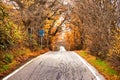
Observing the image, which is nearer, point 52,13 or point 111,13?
point 111,13

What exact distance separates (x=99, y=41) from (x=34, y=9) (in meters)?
14.4

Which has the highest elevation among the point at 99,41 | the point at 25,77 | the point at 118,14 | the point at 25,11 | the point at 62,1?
the point at 62,1

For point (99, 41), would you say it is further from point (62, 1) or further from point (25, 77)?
point (62, 1)

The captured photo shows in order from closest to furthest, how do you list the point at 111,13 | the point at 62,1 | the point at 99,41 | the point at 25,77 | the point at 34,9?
the point at 25,77 → the point at 111,13 → the point at 99,41 → the point at 34,9 → the point at 62,1

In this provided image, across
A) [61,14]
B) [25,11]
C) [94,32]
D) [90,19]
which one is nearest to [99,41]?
[94,32]

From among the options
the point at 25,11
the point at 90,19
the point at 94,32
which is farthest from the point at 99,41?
the point at 25,11

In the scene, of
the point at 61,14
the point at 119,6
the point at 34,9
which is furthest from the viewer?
the point at 61,14

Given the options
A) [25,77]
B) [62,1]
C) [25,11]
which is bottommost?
[25,77]

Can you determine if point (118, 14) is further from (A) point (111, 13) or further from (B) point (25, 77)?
(B) point (25, 77)

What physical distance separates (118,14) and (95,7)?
3653 millimetres

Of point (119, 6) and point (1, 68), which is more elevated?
point (119, 6)

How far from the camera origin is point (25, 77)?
1216 cm

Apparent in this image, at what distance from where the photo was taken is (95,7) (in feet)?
68.5

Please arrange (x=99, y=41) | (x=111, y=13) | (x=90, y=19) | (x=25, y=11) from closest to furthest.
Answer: (x=111, y=13), (x=99, y=41), (x=90, y=19), (x=25, y=11)
